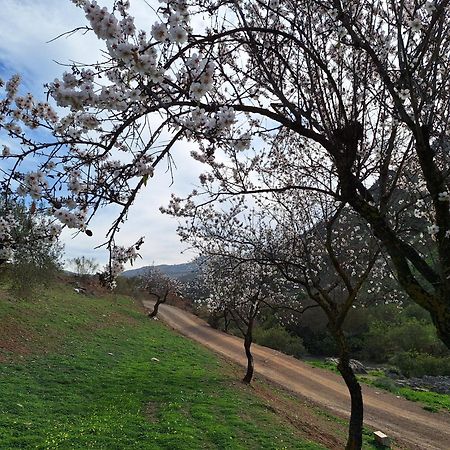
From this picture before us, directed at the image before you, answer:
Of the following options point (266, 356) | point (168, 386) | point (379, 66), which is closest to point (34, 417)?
point (168, 386)

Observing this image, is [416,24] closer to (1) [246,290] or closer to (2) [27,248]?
(2) [27,248]

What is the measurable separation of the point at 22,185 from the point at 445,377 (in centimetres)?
2289

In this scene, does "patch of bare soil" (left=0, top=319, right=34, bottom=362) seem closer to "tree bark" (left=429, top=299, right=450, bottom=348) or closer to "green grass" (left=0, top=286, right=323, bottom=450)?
"green grass" (left=0, top=286, right=323, bottom=450)

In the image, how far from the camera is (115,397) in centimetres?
966

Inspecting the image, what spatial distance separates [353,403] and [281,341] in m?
19.7

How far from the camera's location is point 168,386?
37.0 ft

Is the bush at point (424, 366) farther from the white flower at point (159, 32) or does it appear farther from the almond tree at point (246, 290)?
the white flower at point (159, 32)

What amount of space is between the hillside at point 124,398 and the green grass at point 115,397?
0.07ft

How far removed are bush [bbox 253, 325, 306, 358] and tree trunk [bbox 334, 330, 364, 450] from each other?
1906cm

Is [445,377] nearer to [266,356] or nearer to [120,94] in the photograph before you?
[266,356]

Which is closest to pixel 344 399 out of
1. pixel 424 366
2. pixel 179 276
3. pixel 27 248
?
pixel 424 366

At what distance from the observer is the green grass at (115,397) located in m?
6.99

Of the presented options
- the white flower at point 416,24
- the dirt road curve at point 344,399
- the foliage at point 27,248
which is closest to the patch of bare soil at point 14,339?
the foliage at point 27,248

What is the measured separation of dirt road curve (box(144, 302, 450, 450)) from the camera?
40.1ft
